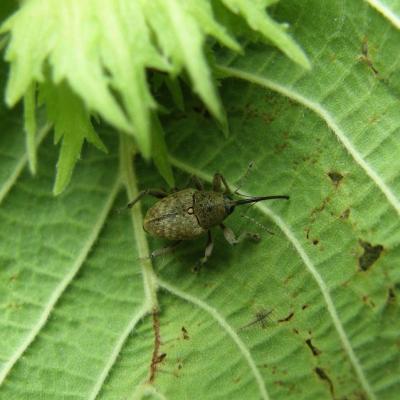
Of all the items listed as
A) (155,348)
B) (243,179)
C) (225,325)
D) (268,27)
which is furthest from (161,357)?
(268,27)

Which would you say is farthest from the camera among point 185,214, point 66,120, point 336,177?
point 185,214

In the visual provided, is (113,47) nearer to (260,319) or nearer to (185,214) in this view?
(185,214)

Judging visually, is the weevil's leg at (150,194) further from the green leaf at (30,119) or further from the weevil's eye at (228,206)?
the green leaf at (30,119)

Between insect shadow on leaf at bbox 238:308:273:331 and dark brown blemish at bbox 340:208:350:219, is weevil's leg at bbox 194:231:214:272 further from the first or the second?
dark brown blemish at bbox 340:208:350:219

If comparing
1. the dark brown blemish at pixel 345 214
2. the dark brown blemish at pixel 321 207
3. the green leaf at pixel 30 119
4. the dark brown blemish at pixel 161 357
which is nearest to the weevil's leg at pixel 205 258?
the dark brown blemish at pixel 161 357

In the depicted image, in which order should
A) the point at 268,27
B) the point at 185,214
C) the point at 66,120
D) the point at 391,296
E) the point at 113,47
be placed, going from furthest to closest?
the point at 185,214
the point at 391,296
the point at 66,120
the point at 268,27
the point at 113,47

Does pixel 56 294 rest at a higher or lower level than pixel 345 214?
higher
